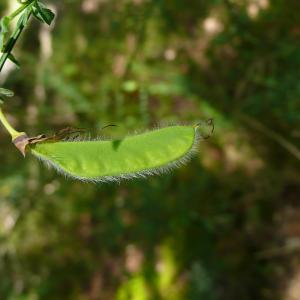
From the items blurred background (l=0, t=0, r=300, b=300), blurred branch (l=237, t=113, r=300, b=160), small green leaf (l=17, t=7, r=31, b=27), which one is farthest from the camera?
blurred background (l=0, t=0, r=300, b=300)

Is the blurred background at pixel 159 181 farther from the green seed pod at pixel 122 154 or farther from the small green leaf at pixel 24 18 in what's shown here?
the small green leaf at pixel 24 18

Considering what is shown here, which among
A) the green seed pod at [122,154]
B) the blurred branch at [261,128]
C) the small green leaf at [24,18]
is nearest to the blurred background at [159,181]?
the blurred branch at [261,128]

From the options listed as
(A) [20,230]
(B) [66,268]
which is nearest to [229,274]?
(B) [66,268]

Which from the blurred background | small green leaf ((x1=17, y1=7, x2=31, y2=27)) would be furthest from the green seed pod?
the blurred background

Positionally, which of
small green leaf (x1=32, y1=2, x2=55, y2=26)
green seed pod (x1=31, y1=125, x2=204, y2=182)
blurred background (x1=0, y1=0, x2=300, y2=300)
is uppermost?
small green leaf (x1=32, y1=2, x2=55, y2=26)

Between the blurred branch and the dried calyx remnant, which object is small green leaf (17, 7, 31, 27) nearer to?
the dried calyx remnant

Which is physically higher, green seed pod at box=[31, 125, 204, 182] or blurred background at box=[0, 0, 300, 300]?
green seed pod at box=[31, 125, 204, 182]

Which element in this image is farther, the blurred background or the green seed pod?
the blurred background

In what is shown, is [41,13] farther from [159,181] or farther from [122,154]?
[159,181]
